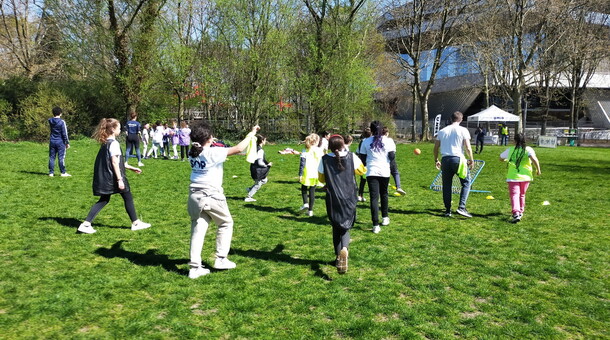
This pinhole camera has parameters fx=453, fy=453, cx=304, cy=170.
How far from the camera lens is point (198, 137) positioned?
5.00 metres

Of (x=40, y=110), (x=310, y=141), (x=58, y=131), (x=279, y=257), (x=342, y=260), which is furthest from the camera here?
(x=40, y=110)

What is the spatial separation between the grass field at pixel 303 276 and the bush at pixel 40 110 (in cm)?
1970

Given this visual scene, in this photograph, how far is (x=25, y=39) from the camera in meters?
33.7

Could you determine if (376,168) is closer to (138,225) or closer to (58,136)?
(138,225)

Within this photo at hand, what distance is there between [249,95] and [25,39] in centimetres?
1784

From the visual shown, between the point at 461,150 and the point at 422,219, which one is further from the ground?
the point at 461,150

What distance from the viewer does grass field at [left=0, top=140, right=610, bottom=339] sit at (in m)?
4.14

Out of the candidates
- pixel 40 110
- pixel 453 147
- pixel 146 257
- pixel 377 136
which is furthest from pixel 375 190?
pixel 40 110

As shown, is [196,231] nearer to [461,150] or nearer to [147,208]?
[147,208]

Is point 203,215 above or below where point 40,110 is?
below

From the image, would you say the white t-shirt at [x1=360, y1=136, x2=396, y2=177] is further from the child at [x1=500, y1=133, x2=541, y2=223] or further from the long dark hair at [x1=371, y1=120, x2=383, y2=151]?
the child at [x1=500, y1=133, x2=541, y2=223]

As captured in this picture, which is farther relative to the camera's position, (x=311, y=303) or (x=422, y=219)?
(x=422, y=219)

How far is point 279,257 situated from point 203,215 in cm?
145

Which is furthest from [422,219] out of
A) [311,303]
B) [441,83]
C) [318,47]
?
[441,83]
